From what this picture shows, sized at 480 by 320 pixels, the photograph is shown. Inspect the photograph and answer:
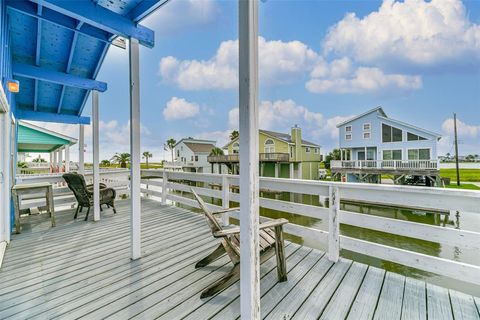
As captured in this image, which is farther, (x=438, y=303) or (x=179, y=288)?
(x=179, y=288)

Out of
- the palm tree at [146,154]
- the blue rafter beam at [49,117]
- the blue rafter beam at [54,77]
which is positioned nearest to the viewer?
the blue rafter beam at [54,77]

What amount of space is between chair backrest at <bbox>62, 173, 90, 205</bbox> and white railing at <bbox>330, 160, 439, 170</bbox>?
48.5 feet

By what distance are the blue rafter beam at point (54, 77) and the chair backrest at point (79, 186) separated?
1.61 metres

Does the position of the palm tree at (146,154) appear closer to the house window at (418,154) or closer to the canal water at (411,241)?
the canal water at (411,241)

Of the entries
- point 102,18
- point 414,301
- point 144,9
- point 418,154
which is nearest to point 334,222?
point 414,301

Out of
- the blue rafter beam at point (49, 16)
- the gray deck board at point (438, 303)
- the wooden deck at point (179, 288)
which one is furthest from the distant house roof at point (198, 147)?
the gray deck board at point (438, 303)

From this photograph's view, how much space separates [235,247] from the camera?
191cm

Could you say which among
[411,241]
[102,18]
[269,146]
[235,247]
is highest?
[102,18]

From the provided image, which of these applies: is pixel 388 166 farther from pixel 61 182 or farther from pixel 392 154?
pixel 61 182

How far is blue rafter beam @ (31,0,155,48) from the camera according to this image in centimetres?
208

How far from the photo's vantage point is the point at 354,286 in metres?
1.94

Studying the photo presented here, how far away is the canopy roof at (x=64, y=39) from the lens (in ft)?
7.76

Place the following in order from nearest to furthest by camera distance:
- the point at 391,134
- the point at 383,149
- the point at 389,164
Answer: the point at 389,164 < the point at 391,134 < the point at 383,149

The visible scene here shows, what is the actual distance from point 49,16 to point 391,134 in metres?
16.7
